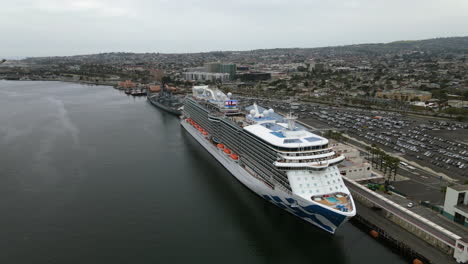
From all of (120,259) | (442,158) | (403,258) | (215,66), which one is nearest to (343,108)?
(442,158)

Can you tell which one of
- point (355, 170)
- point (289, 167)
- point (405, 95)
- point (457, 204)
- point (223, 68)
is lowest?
point (405, 95)

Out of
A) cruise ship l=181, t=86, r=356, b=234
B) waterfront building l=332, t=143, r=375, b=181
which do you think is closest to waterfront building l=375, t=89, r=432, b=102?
waterfront building l=332, t=143, r=375, b=181

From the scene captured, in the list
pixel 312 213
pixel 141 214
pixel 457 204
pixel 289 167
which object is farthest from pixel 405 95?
pixel 141 214

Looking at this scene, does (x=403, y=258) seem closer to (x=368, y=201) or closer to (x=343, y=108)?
(x=368, y=201)

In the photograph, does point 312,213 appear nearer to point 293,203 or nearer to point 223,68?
point 293,203

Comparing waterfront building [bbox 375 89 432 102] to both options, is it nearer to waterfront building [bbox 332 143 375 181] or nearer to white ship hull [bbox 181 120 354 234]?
waterfront building [bbox 332 143 375 181]
